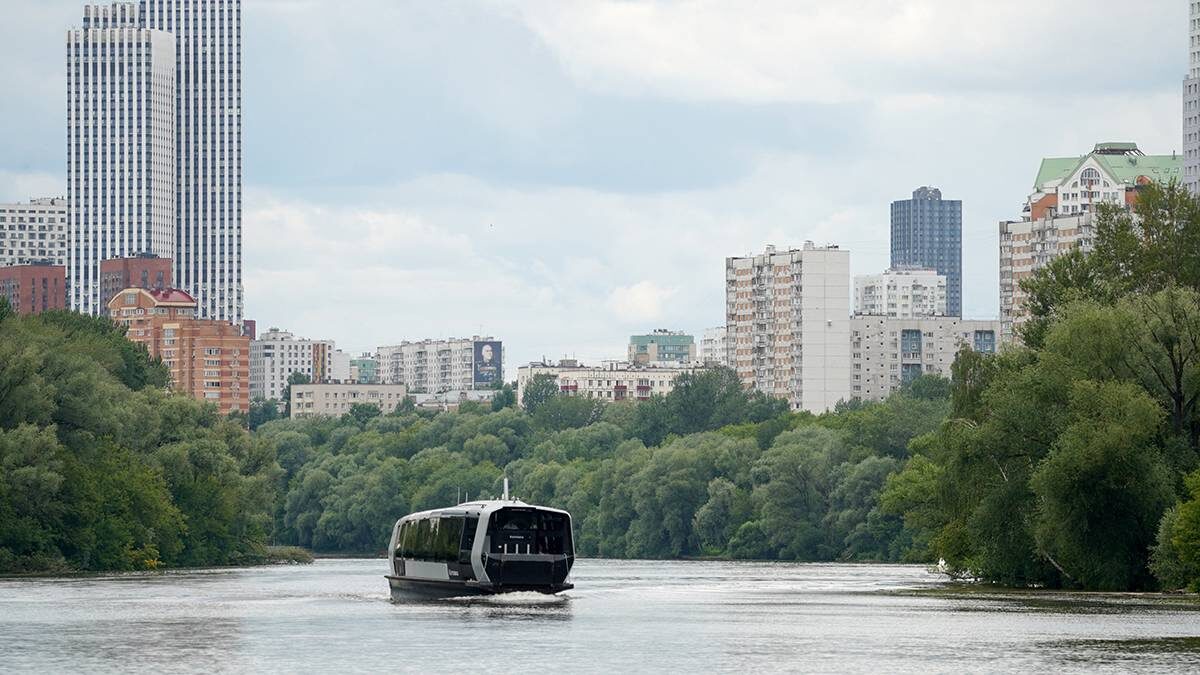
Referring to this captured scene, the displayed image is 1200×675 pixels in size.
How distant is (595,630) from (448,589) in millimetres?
20089

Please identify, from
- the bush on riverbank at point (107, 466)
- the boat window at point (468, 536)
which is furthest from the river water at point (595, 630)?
the bush on riverbank at point (107, 466)

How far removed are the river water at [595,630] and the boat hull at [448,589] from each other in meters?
0.56

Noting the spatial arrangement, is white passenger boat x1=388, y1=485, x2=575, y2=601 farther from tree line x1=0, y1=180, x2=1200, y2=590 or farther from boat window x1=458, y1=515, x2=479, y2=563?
tree line x1=0, y1=180, x2=1200, y2=590

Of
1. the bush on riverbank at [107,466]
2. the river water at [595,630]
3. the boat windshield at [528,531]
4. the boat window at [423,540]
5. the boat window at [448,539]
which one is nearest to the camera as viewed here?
the river water at [595,630]

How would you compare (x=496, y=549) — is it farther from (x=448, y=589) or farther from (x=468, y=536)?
(x=448, y=589)

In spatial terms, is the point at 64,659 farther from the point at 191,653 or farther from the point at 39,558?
the point at 39,558

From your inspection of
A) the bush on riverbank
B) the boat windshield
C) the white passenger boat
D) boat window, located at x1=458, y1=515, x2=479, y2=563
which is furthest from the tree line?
boat window, located at x1=458, y1=515, x2=479, y2=563

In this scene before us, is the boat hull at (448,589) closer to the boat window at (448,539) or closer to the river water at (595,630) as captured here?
the river water at (595,630)

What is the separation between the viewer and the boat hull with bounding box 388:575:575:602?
311ft

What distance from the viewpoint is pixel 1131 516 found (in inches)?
3583

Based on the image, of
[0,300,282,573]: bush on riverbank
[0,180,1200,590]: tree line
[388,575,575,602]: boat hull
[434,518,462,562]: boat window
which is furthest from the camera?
[0,300,282,573]: bush on riverbank

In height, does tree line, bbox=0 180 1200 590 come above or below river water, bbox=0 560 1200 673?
above

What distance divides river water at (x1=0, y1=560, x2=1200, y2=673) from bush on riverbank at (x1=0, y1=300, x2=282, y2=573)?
15.9 meters

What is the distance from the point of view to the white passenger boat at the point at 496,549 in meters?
94.4
